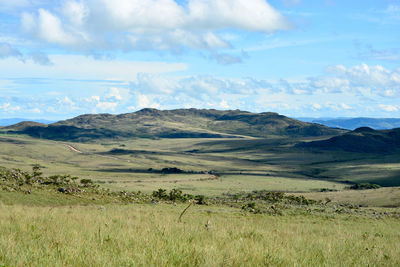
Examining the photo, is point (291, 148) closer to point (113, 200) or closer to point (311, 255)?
point (113, 200)

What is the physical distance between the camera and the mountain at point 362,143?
179 m

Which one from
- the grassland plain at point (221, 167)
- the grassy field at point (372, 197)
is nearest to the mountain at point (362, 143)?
the grassland plain at point (221, 167)

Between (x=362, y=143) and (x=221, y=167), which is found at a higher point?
(x=362, y=143)

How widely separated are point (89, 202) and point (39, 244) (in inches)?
850

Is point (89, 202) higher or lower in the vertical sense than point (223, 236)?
lower

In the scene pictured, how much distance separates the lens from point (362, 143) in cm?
18575

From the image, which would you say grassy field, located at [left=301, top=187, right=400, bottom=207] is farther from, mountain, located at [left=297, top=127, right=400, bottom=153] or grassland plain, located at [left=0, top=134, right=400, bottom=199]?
mountain, located at [left=297, top=127, right=400, bottom=153]

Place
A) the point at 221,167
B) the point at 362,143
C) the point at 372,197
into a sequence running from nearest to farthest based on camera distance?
1. the point at 372,197
2. the point at 221,167
3. the point at 362,143

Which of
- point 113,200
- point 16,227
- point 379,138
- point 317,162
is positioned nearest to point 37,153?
point 317,162

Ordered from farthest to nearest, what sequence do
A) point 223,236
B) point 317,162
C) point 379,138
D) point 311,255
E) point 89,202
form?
point 379,138 → point 317,162 → point 89,202 → point 223,236 → point 311,255

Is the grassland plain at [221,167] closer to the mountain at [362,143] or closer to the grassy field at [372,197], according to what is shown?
the mountain at [362,143]

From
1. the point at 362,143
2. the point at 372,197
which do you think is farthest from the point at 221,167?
the point at 362,143

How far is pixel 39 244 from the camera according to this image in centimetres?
669

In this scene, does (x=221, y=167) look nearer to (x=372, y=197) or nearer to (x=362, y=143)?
(x=372, y=197)
